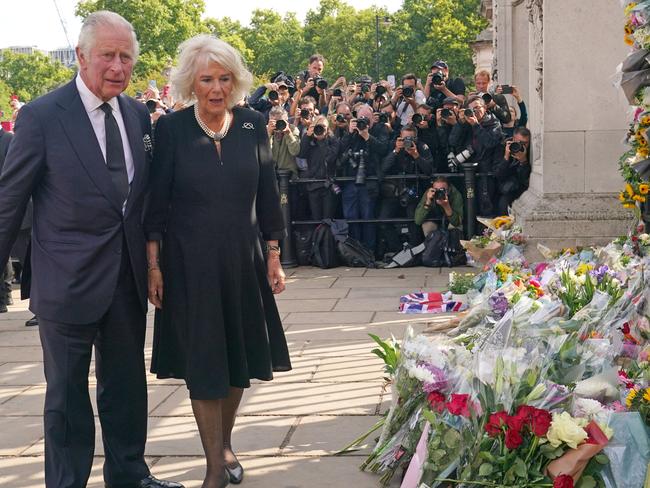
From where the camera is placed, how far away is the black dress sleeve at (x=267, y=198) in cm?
482

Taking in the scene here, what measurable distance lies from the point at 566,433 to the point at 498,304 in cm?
283

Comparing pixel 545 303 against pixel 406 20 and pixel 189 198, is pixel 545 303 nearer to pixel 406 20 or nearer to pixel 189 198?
pixel 189 198

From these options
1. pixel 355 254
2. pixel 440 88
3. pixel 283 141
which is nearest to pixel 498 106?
pixel 440 88

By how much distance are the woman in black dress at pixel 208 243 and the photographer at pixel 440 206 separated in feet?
25.1

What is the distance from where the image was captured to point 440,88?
1359 centimetres

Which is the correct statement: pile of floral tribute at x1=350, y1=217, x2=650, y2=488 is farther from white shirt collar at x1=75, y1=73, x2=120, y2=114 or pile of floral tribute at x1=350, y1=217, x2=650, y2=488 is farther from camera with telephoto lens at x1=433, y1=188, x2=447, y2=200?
camera with telephoto lens at x1=433, y1=188, x2=447, y2=200

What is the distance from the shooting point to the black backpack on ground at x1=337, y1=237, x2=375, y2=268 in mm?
12539

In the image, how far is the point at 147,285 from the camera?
466 cm

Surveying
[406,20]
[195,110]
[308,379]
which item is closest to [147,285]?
[195,110]

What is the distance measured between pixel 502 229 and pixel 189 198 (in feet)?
20.4

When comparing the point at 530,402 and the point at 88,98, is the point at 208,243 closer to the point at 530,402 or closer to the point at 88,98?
the point at 88,98

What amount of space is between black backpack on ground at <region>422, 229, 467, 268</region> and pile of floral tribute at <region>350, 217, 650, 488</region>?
6525 millimetres

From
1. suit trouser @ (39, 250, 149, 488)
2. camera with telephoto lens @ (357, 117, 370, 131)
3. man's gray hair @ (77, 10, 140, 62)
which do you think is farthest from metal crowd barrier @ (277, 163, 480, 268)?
man's gray hair @ (77, 10, 140, 62)

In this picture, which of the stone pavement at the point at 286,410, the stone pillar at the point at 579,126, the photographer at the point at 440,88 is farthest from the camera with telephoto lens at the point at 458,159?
the stone pavement at the point at 286,410
